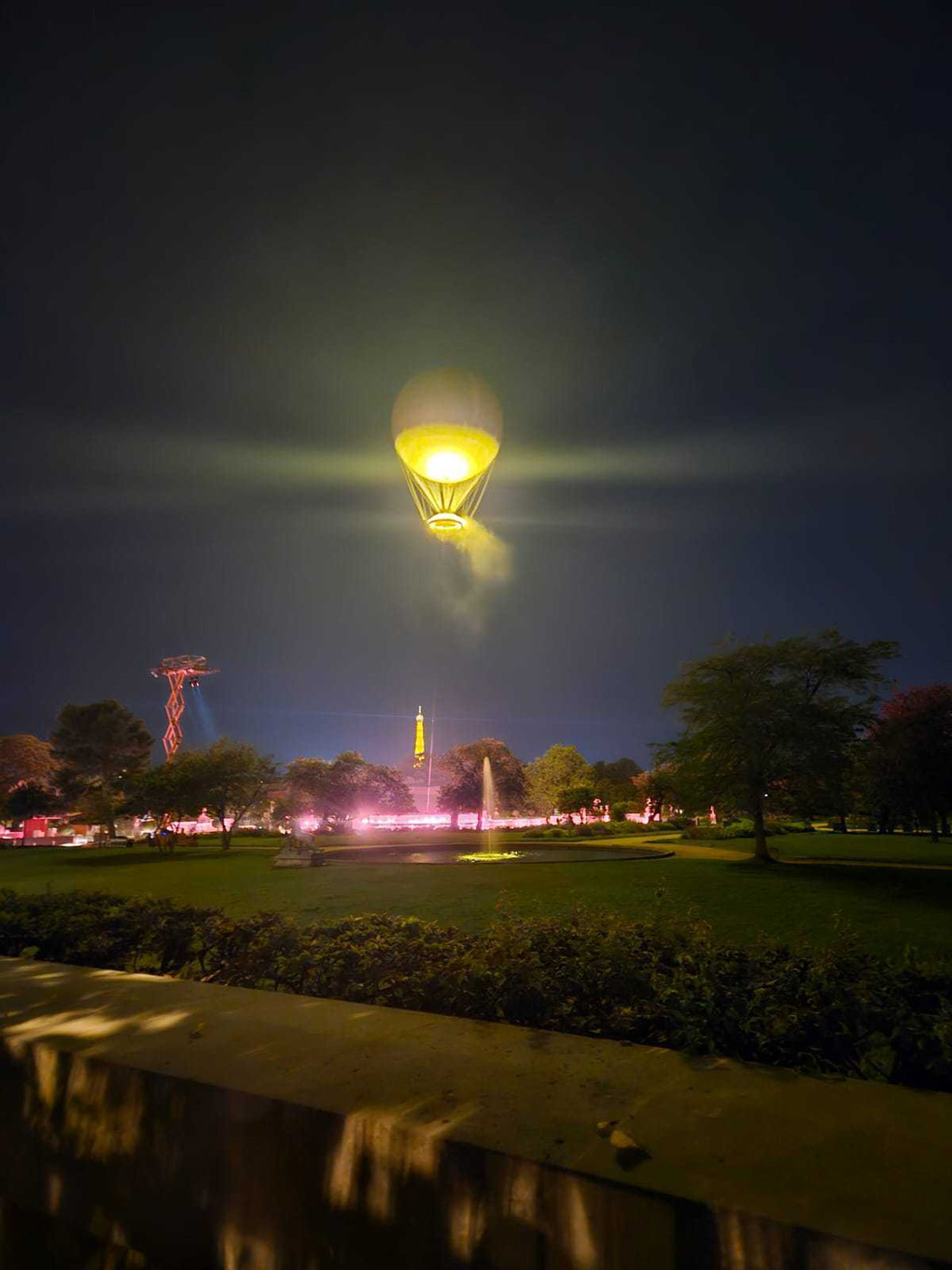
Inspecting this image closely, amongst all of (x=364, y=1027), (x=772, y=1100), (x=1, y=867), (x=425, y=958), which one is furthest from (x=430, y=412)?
(x=1, y=867)

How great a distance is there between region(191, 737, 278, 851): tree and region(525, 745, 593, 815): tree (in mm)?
37943

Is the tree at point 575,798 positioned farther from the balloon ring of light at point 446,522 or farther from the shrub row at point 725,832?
the balloon ring of light at point 446,522

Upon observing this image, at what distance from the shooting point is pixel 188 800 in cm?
3653

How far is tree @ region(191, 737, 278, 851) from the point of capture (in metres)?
36.8

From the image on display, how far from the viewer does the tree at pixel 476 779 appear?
2080 inches

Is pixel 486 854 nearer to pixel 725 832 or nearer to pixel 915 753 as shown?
pixel 725 832

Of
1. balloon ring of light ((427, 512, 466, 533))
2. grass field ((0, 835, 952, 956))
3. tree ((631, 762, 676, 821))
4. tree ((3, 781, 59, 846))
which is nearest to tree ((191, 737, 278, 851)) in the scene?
grass field ((0, 835, 952, 956))

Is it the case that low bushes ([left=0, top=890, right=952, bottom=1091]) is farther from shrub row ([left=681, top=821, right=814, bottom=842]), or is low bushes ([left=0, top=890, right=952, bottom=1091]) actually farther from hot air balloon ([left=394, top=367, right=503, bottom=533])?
shrub row ([left=681, top=821, right=814, bottom=842])

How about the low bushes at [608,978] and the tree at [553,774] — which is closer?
the low bushes at [608,978]

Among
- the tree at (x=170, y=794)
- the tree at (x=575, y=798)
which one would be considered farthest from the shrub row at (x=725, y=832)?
the tree at (x=170, y=794)

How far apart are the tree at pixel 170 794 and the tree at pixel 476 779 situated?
21.0 meters

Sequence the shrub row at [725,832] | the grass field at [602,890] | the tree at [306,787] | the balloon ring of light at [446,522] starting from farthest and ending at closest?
the tree at [306,787]
the shrub row at [725,832]
the grass field at [602,890]
the balloon ring of light at [446,522]

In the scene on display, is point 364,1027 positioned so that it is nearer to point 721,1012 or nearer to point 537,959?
point 537,959

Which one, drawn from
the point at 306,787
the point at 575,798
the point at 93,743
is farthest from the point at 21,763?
the point at 575,798
